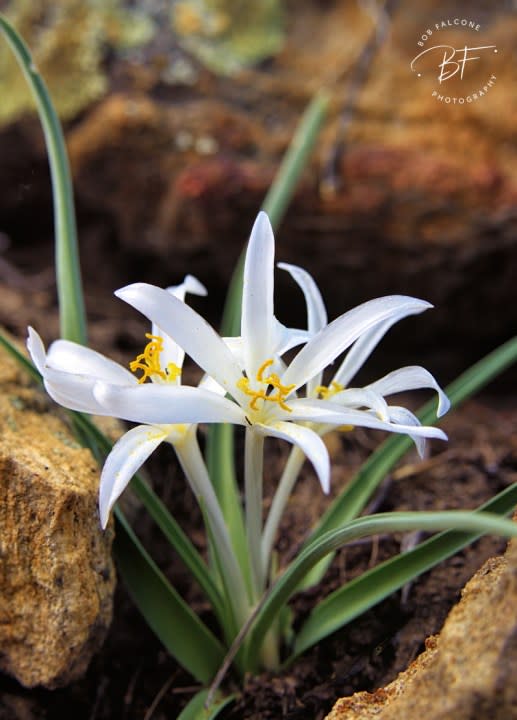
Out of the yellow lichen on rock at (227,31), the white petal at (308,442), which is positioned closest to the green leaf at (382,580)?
the white petal at (308,442)

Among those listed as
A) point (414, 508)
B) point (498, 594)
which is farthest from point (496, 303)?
point (498, 594)

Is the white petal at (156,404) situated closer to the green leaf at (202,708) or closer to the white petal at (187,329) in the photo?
the white petal at (187,329)

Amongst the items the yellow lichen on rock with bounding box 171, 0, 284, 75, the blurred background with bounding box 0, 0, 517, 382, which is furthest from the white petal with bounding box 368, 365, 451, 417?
the yellow lichen on rock with bounding box 171, 0, 284, 75

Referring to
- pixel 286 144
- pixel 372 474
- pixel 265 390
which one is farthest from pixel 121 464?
pixel 286 144

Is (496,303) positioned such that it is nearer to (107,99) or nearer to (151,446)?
(107,99)

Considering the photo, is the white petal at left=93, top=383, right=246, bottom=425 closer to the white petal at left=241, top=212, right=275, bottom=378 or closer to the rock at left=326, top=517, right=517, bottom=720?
the white petal at left=241, top=212, right=275, bottom=378

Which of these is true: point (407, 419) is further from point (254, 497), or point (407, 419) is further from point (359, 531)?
point (254, 497)
